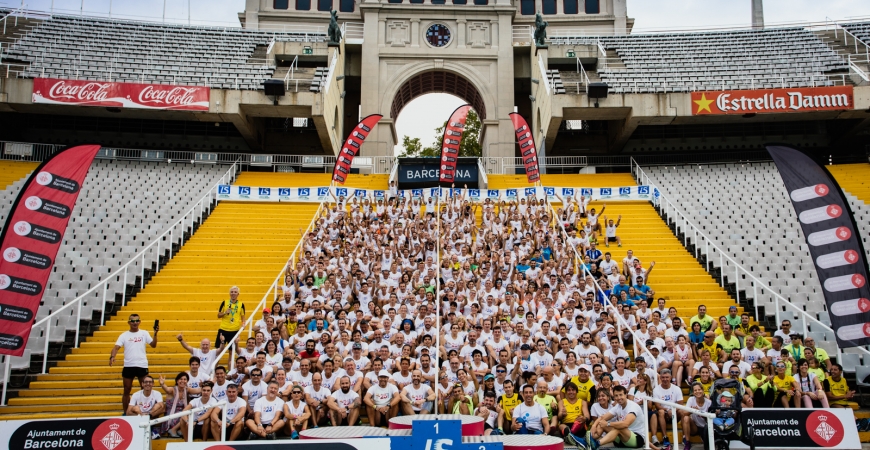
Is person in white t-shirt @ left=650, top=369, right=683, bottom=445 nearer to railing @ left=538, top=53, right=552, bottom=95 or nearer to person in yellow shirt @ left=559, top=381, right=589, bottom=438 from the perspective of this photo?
person in yellow shirt @ left=559, top=381, right=589, bottom=438

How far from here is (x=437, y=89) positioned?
126 feet

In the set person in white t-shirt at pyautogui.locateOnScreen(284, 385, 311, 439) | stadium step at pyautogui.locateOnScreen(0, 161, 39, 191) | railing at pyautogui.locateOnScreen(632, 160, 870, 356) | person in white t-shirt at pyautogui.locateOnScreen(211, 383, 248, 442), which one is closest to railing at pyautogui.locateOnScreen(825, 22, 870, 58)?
railing at pyautogui.locateOnScreen(632, 160, 870, 356)

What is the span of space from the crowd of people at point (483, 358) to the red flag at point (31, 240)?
1510 mm

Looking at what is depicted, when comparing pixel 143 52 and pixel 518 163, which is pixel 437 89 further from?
pixel 143 52

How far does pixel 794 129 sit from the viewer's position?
29.0m

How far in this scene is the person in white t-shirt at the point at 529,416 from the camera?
873 centimetres

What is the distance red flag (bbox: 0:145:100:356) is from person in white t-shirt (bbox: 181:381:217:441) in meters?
2.94

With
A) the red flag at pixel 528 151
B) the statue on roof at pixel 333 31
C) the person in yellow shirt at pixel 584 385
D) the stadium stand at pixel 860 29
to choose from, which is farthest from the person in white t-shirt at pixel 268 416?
the stadium stand at pixel 860 29

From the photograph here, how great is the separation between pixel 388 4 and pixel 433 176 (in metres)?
12.6

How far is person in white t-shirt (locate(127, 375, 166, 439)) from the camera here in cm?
881

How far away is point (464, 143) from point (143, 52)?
2838 cm

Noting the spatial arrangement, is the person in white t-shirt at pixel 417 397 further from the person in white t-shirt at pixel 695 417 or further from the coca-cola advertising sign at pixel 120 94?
the coca-cola advertising sign at pixel 120 94

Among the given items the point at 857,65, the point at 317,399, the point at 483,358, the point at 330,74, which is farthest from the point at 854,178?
the point at 317,399

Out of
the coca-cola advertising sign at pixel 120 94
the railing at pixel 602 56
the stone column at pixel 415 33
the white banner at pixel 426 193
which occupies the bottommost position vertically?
the white banner at pixel 426 193
